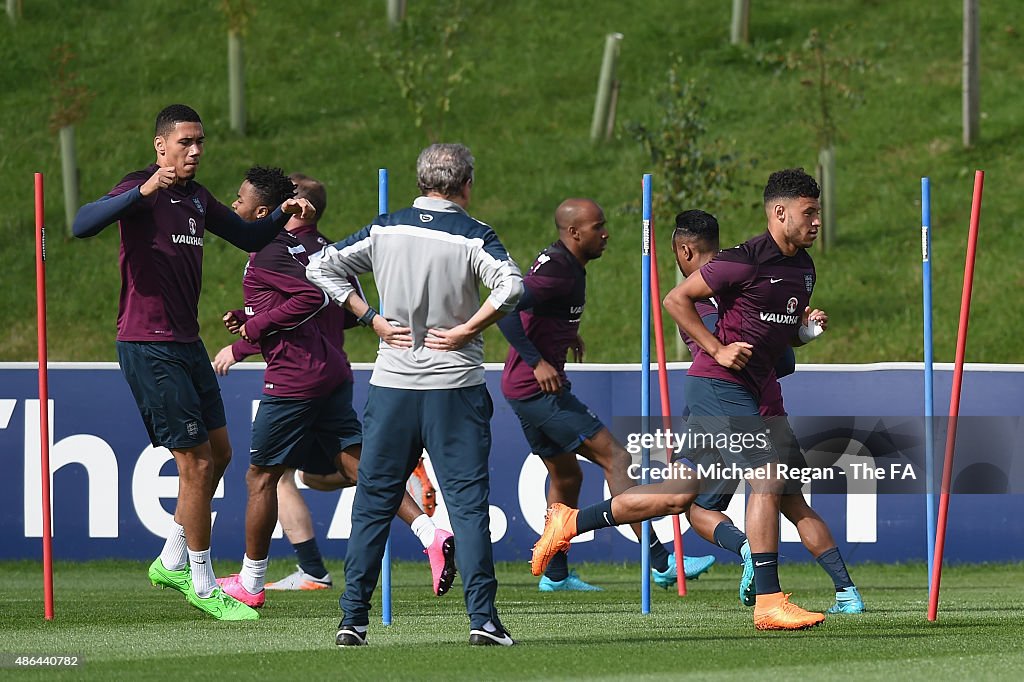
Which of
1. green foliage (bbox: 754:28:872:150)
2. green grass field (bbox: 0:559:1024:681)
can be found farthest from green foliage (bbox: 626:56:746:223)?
green grass field (bbox: 0:559:1024:681)

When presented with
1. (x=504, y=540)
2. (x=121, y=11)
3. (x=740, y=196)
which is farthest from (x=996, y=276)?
(x=121, y=11)

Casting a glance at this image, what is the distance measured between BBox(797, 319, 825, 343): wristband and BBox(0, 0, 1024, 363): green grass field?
9.96 m

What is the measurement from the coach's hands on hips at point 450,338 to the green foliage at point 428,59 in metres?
16.8

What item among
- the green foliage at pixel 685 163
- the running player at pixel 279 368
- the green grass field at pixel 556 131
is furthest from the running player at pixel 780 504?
the green foliage at pixel 685 163

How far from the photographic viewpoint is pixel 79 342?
65.9 feet

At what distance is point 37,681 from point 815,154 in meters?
18.6

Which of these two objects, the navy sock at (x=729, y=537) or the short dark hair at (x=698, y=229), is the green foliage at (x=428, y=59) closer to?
the short dark hair at (x=698, y=229)

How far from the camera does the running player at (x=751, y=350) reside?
7254 mm

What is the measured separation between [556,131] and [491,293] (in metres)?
19.0

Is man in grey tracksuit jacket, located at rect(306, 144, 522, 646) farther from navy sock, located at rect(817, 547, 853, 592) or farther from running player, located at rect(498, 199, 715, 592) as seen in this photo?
running player, located at rect(498, 199, 715, 592)

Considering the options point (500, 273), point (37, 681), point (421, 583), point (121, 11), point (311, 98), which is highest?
point (121, 11)

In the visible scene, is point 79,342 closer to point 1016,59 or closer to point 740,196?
point 740,196

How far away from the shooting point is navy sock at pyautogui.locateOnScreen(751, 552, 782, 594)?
7141mm

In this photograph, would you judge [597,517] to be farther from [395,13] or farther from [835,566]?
[395,13]
